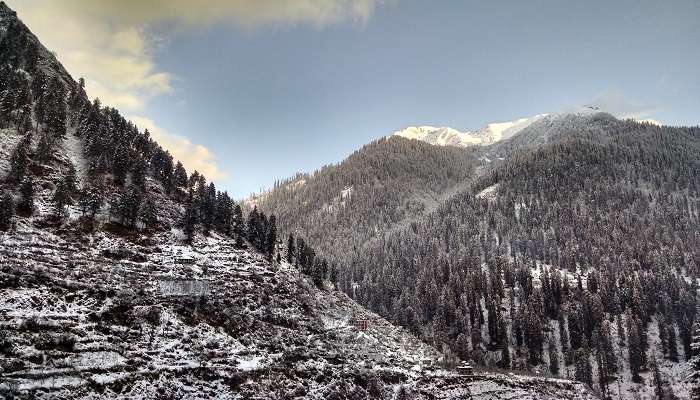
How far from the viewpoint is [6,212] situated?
260 ft

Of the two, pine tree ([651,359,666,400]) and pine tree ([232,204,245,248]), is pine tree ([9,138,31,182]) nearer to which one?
pine tree ([232,204,245,248])

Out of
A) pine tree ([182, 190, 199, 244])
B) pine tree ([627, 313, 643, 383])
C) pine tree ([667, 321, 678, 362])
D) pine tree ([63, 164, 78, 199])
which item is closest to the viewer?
pine tree ([63, 164, 78, 199])

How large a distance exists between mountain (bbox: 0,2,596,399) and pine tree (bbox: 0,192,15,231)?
0.88 feet

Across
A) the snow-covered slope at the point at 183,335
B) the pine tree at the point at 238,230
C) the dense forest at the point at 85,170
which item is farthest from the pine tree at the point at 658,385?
the pine tree at the point at 238,230

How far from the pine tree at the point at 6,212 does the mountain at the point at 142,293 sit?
0.88 feet

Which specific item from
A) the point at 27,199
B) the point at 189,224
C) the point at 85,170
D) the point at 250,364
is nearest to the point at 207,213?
the point at 189,224

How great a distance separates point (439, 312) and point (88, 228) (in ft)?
430

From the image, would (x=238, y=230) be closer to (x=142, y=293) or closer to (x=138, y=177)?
(x=138, y=177)

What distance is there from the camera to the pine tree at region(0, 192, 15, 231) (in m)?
78.5

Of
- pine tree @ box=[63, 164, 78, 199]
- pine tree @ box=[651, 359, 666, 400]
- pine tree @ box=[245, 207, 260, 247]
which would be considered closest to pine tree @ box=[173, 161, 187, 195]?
pine tree @ box=[245, 207, 260, 247]

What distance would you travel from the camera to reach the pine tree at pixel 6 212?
258 ft

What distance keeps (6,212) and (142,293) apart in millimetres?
26915

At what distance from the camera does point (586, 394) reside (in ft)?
372

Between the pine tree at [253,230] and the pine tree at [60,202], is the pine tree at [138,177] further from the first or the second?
the pine tree at [60,202]
